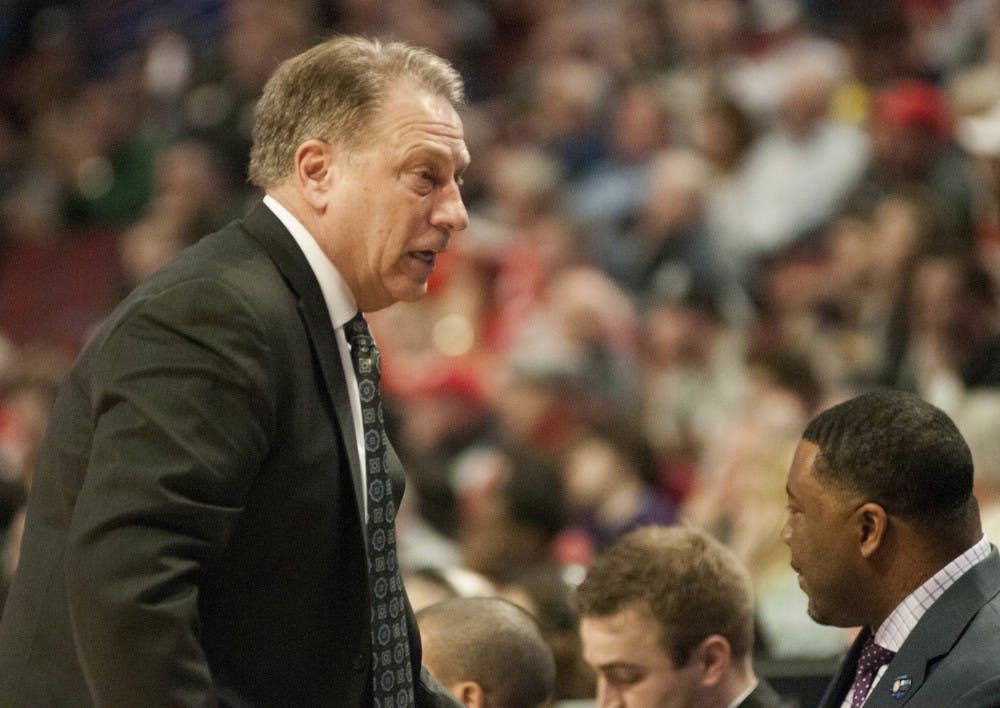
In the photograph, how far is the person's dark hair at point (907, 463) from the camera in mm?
2455

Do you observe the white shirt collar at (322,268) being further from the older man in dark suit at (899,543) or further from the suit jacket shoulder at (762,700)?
the suit jacket shoulder at (762,700)

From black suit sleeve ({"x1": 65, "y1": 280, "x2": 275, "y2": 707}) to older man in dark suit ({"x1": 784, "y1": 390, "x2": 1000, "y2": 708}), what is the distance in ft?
2.73

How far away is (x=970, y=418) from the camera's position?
172 inches

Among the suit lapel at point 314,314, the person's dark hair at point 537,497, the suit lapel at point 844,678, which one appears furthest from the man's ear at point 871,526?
the person's dark hair at point 537,497

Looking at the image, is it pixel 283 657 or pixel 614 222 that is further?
pixel 614 222

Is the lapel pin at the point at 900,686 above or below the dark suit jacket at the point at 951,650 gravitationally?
below

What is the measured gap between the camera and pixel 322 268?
2.37 meters

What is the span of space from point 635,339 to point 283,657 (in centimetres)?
459

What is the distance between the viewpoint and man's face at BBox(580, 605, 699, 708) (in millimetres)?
3064

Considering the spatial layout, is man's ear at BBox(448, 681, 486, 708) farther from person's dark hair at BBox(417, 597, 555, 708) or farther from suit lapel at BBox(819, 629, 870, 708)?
suit lapel at BBox(819, 629, 870, 708)

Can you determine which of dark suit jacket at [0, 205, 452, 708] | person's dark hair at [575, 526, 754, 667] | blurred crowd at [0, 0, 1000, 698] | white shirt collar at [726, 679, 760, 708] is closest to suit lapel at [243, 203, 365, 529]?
dark suit jacket at [0, 205, 452, 708]

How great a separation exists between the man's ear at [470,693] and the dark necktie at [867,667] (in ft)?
2.24

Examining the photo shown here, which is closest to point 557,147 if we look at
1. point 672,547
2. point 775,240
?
point 775,240

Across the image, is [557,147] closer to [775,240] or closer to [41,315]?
[775,240]
